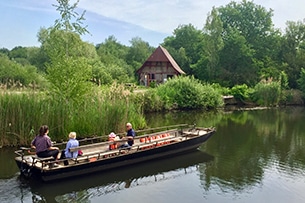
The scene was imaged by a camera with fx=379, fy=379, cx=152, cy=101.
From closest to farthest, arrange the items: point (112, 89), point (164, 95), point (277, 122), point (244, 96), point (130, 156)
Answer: point (130, 156) → point (112, 89) → point (277, 122) → point (164, 95) → point (244, 96)

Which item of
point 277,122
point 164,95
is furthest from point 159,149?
point 164,95

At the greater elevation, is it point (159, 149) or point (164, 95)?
point (164, 95)

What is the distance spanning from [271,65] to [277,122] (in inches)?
1005

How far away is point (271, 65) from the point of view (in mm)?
Result: 51469

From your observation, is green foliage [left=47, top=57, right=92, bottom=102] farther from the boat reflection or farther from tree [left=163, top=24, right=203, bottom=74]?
tree [left=163, top=24, right=203, bottom=74]

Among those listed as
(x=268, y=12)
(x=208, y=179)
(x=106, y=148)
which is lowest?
(x=208, y=179)

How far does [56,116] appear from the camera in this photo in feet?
53.4

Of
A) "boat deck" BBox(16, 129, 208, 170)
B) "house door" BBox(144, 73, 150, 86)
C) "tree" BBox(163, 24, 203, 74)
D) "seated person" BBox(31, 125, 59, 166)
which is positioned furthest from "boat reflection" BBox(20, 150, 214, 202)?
"tree" BBox(163, 24, 203, 74)

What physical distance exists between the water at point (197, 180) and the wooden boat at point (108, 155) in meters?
0.27

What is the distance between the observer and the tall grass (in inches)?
612

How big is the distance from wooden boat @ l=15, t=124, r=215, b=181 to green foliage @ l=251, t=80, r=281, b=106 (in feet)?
83.9

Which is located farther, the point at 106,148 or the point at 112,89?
the point at 112,89

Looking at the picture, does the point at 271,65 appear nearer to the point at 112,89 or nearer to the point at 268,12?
the point at 268,12

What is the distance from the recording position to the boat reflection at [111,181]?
1098cm
